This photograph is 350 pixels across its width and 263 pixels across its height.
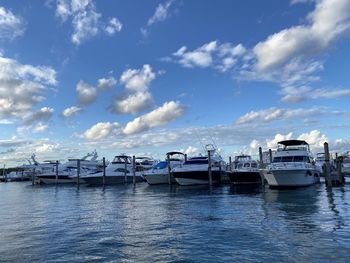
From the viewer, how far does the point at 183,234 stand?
15883 millimetres

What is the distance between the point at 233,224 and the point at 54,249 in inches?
305

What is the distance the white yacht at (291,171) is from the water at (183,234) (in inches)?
396

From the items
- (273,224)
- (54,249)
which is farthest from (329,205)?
(54,249)

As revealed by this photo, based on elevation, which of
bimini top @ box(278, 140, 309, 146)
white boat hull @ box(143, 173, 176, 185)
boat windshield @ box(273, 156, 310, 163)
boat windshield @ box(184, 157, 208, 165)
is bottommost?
white boat hull @ box(143, 173, 176, 185)

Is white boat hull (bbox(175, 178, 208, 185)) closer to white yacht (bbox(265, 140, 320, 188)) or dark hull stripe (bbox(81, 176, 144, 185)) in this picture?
white yacht (bbox(265, 140, 320, 188))

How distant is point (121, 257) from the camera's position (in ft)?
41.1

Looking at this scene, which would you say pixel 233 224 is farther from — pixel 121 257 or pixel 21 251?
pixel 21 251

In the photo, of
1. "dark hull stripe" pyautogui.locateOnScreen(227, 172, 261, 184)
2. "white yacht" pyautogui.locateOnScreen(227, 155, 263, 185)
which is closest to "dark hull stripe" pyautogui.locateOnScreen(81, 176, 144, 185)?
"white yacht" pyautogui.locateOnScreen(227, 155, 263, 185)

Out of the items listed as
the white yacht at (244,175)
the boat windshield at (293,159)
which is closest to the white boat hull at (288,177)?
the boat windshield at (293,159)

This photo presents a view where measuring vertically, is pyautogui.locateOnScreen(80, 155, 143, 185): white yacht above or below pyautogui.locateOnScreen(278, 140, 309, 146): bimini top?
below

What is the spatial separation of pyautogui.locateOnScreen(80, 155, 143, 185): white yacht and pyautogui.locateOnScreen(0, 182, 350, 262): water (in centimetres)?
3406

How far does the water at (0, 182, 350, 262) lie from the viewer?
12562 millimetres

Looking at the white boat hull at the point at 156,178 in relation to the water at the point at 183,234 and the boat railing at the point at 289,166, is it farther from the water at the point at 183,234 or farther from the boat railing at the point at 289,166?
the water at the point at 183,234

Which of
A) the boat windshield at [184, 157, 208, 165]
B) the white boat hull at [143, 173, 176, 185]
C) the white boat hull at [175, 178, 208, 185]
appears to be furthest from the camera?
the white boat hull at [143, 173, 176, 185]
